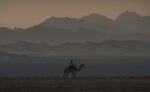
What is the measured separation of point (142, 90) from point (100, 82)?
994 centimetres

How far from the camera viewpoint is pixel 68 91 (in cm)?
5447

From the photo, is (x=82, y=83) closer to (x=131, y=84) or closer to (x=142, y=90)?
(x=131, y=84)

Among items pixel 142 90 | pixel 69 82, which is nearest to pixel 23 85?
pixel 69 82

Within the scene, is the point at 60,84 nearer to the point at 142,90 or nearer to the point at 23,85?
the point at 23,85

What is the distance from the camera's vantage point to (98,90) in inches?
2167

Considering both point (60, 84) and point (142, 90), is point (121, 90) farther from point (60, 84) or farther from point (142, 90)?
point (60, 84)

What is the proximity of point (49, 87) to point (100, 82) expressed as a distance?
20.6 feet

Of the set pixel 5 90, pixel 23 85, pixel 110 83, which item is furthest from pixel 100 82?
pixel 5 90

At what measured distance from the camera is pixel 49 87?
5847 cm

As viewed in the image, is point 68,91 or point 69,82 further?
point 69,82

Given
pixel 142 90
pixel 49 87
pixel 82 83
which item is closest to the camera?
pixel 142 90

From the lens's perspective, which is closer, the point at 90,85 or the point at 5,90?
the point at 5,90

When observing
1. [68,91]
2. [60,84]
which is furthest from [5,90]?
[60,84]

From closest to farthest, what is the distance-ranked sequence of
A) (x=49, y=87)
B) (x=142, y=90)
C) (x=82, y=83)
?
(x=142, y=90), (x=49, y=87), (x=82, y=83)
